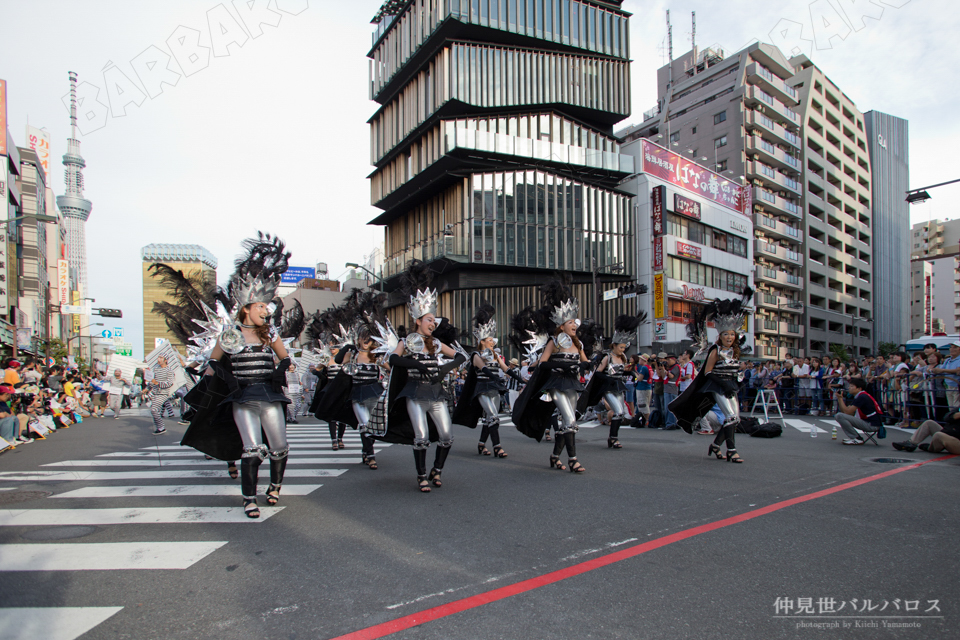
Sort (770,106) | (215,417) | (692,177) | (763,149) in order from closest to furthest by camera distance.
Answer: (215,417), (692,177), (763,149), (770,106)

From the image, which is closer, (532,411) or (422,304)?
(422,304)

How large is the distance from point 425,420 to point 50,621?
12.9 ft

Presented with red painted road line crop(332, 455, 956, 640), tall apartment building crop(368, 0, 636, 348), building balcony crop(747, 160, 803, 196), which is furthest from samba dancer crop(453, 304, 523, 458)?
building balcony crop(747, 160, 803, 196)

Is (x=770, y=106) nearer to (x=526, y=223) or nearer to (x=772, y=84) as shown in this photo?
(x=772, y=84)

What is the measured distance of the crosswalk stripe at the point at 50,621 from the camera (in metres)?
3.04

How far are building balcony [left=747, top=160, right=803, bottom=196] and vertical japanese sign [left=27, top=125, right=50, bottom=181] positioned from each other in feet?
228

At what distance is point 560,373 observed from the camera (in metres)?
7.77

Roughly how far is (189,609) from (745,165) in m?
63.5

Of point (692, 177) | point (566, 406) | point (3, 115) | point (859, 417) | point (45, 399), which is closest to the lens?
point (566, 406)

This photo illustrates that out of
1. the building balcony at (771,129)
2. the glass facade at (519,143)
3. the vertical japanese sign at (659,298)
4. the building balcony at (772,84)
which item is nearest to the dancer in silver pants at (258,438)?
the glass facade at (519,143)

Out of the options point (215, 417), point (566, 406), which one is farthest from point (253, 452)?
point (566, 406)

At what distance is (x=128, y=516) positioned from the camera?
545 cm

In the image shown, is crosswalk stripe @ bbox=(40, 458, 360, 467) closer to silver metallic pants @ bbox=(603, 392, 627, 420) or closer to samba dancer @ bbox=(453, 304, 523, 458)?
samba dancer @ bbox=(453, 304, 523, 458)

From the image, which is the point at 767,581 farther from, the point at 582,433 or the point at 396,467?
the point at 582,433
